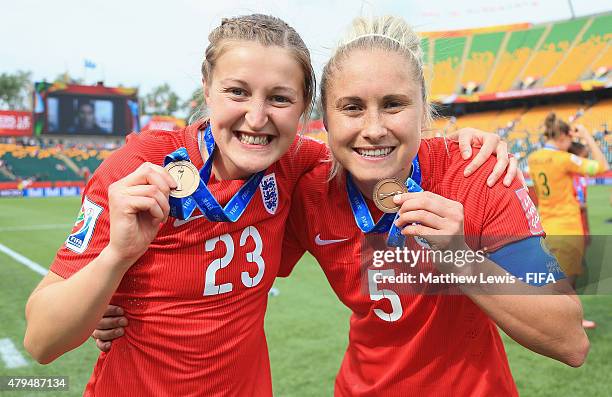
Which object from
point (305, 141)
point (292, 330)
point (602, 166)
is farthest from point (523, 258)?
point (602, 166)

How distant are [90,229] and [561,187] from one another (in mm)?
5015

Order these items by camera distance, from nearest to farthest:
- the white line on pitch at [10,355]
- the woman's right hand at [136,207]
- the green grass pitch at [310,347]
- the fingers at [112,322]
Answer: the woman's right hand at [136,207]
the fingers at [112,322]
the green grass pitch at [310,347]
the white line on pitch at [10,355]

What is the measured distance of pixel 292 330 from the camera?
16.7 feet

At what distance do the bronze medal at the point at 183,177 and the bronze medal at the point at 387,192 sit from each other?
546mm

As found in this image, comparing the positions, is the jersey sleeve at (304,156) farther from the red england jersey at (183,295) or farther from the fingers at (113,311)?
the fingers at (113,311)

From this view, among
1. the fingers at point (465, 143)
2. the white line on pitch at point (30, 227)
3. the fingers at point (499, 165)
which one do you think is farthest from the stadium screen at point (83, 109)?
the fingers at point (499, 165)

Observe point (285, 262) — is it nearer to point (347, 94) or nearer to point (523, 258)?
point (347, 94)

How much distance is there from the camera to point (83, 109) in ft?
122

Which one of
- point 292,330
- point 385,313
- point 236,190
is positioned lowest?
point 292,330

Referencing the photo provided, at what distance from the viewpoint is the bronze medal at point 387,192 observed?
160 centimetres

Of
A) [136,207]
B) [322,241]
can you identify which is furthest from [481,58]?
[136,207]

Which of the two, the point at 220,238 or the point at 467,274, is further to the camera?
the point at 220,238

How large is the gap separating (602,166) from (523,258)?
4.42 metres

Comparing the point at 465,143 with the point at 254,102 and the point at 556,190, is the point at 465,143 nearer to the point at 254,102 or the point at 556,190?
the point at 254,102
